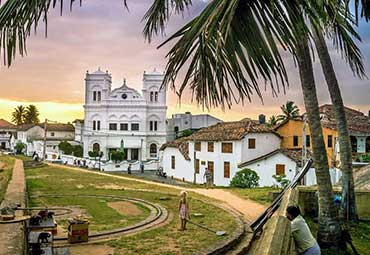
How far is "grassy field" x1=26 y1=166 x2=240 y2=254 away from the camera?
9.92 metres

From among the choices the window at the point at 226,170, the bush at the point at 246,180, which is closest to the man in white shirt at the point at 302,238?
the bush at the point at 246,180

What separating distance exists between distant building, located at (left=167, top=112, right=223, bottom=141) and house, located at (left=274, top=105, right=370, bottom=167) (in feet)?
77.9

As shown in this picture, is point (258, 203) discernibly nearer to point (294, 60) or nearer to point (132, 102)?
point (294, 60)

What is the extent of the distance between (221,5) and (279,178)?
79.8 feet

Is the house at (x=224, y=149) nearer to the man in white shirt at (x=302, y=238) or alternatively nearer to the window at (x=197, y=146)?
the window at (x=197, y=146)

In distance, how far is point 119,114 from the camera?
183 feet

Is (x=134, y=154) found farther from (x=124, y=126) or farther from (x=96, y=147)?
(x=96, y=147)

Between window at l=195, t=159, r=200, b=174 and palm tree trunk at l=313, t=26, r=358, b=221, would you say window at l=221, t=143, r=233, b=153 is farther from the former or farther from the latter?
palm tree trunk at l=313, t=26, r=358, b=221

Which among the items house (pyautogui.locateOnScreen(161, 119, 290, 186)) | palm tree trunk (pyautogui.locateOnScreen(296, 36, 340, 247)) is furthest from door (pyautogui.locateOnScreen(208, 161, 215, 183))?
palm tree trunk (pyautogui.locateOnScreen(296, 36, 340, 247))

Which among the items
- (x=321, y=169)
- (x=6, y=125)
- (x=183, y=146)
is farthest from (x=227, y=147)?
(x=6, y=125)

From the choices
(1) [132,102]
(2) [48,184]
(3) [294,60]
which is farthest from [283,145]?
(3) [294,60]

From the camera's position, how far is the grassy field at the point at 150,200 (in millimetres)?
9922

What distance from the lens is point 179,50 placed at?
248cm

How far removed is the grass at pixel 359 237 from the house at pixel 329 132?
15.2 meters
